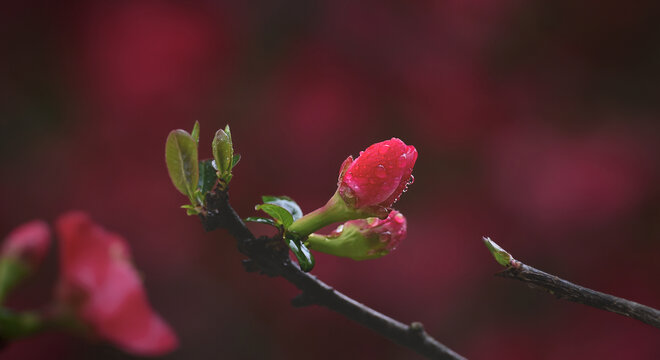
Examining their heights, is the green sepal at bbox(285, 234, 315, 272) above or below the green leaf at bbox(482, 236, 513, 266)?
below

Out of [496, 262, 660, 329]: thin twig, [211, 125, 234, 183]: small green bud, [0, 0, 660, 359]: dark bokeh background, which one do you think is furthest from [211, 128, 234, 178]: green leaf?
[0, 0, 660, 359]: dark bokeh background

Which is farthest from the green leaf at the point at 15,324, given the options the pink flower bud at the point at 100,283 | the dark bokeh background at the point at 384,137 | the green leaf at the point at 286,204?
the dark bokeh background at the point at 384,137

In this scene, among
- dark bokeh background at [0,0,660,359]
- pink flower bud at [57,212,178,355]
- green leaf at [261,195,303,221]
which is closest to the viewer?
pink flower bud at [57,212,178,355]

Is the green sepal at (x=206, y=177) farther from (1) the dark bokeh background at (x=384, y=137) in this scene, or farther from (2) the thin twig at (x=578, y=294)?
(1) the dark bokeh background at (x=384, y=137)

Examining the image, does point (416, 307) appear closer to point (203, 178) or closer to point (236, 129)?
point (236, 129)

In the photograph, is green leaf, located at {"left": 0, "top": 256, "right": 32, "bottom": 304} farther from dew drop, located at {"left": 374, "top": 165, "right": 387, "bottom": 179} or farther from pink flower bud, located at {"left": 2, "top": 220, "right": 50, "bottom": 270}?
dew drop, located at {"left": 374, "top": 165, "right": 387, "bottom": 179}

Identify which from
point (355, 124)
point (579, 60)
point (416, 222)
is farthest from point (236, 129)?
point (579, 60)
